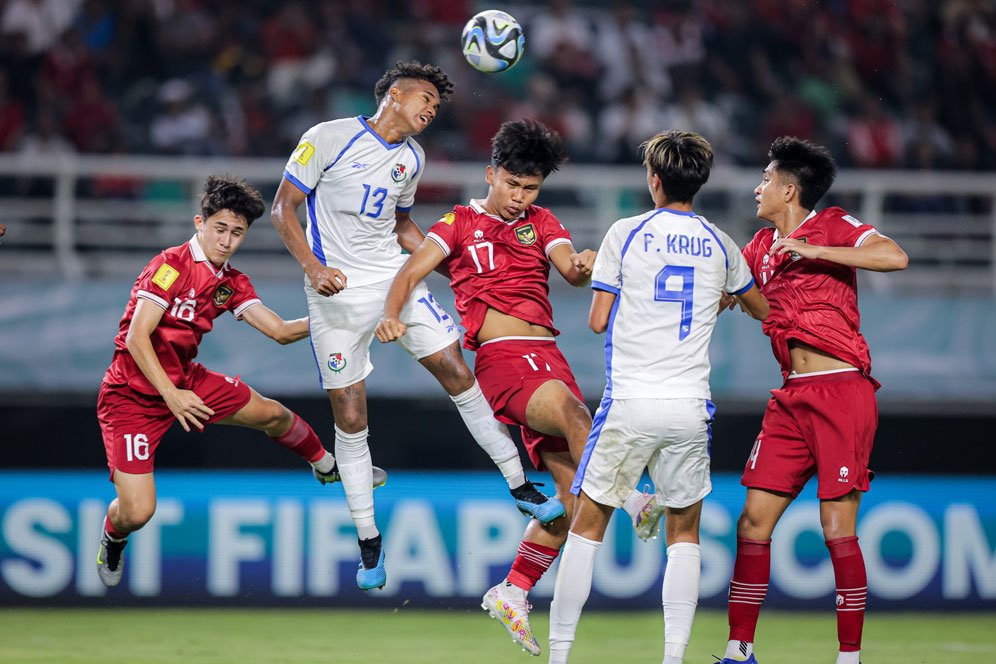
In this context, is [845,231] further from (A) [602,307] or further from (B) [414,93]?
(B) [414,93]

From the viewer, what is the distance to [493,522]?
9.28 metres

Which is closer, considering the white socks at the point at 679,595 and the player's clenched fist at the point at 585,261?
the white socks at the point at 679,595

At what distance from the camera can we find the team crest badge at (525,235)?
6312 millimetres

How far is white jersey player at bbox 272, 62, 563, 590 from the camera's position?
20.7ft

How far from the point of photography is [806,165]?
6020 mm

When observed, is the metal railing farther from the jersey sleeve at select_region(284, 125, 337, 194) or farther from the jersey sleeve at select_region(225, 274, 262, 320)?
the jersey sleeve at select_region(284, 125, 337, 194)

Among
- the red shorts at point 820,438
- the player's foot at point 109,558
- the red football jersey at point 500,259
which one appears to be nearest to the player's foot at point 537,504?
the red football jersey at point 500,259

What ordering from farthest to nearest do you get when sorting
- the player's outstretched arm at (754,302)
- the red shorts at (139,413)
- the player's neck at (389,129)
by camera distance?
the red shorts at (139,413)
the player's neck at (389,129)
the player's outstretched arm at (754,302)

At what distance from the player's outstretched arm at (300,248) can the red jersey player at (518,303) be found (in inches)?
11.1

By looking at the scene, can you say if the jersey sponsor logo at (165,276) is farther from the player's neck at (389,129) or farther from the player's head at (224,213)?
the player's neck at (389,129)

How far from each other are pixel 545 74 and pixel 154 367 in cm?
744

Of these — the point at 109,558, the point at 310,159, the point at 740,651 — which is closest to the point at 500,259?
the point at 310,159

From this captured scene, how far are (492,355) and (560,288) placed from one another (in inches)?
141

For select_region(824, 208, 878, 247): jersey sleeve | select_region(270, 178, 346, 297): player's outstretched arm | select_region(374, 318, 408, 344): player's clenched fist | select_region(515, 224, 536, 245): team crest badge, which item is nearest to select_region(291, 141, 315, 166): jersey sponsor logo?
select_region(270, 178, 346, 297): player's outstretched arm
